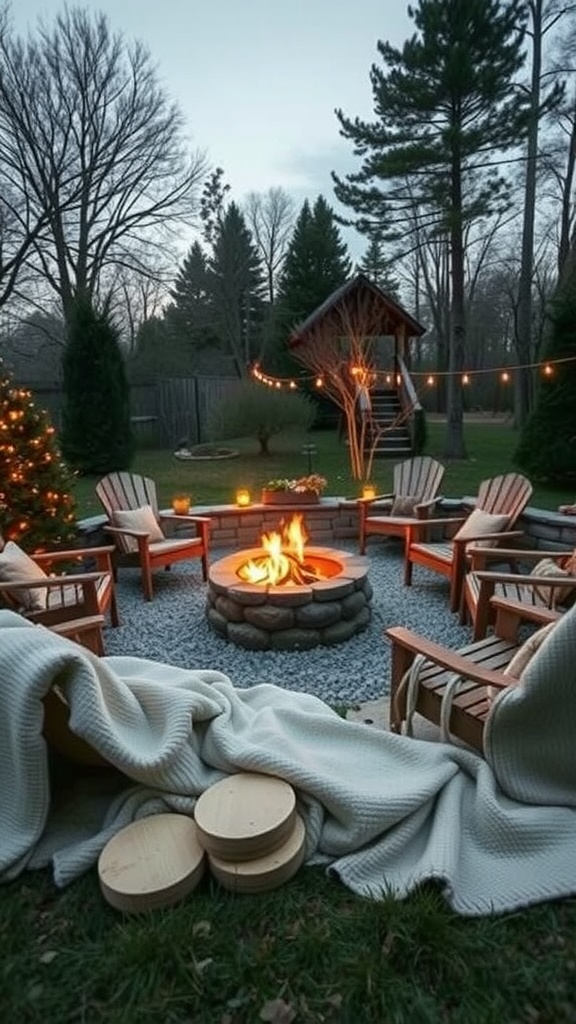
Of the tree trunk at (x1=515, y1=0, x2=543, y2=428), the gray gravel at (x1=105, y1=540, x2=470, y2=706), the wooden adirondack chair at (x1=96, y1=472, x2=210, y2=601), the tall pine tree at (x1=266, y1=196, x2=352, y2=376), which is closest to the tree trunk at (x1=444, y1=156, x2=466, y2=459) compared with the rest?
the tree trunk at (x1=515, y1=0, x2=543, y2=428)

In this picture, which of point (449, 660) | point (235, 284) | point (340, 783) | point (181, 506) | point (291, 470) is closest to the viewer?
point (340, 783)

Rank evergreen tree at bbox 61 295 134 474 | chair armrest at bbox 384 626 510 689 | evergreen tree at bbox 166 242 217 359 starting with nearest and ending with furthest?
chair armrest at bbox 384 626 510 689 < evergreen tree at bbox 61 295 134 474 < evergreen tree at bbox 166 242 217 359

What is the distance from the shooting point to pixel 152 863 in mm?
1438

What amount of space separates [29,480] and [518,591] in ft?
10.5

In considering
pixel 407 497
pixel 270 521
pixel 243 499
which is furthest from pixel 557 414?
pixel 243 499

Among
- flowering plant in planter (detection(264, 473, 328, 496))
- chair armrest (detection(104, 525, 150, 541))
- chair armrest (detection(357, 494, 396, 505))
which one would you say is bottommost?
chair armrest (detection(104, 525, 150, 541))

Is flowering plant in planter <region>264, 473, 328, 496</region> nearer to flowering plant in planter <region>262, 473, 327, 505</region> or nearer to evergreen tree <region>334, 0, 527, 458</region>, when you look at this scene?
flowering plant in planter <region>262, 473, 327, 505</region>

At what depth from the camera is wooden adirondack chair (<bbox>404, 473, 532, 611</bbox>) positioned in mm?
3637

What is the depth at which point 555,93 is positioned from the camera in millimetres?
8289

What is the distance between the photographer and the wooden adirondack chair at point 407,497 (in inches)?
185

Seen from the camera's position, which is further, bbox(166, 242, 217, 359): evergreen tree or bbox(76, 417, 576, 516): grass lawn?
bbox(166, 242, 217, 359): evergreen tree

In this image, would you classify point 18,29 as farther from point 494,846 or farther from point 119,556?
point 494,846

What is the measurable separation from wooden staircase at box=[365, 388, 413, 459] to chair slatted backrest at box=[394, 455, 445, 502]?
3861 mm

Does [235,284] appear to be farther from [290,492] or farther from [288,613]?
[288,613]
